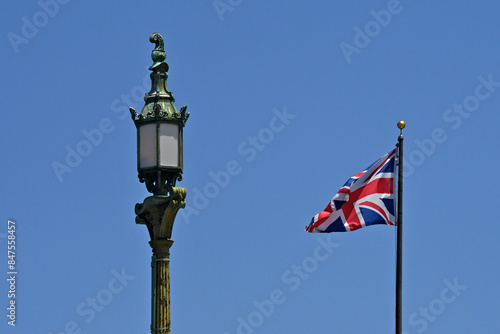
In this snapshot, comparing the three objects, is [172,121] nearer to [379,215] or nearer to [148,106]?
[148,106]

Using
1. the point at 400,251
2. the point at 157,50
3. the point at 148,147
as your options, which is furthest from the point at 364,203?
the point at 148,147

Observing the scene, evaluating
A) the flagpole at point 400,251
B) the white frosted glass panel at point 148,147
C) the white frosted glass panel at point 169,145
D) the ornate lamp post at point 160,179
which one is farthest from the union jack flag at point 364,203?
the white frosted glass panel at point 148,147

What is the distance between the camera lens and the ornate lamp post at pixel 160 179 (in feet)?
37.8

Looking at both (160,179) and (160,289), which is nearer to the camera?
(160,289)

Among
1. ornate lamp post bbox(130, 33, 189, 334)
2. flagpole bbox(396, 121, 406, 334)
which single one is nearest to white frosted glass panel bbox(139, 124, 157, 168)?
ornate lamp post bbox(130, 33, 189, 334)

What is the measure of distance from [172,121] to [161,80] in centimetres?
75

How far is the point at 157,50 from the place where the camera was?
39.8 feet

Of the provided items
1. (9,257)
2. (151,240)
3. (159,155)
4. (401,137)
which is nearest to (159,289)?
(151,240)

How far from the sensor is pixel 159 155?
1150cm

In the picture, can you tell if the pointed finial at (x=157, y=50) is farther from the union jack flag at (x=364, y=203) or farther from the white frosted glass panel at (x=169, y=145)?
the union jack flag at (x=364, y=203)

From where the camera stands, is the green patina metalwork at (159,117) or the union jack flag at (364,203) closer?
the green patina metalwork at (159,117)

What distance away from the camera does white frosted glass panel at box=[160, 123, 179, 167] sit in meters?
11.6

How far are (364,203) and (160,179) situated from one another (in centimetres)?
699

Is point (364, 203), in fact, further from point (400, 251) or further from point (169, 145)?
point (169, 145)
